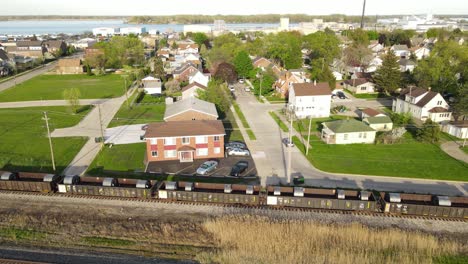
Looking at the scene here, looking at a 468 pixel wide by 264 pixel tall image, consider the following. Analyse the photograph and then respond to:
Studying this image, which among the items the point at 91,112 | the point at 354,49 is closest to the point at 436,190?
the point at 91,112

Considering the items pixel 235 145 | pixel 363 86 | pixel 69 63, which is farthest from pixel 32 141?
pixel 69 63

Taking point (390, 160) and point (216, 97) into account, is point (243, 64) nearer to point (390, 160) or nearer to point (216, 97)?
point (216, 97)

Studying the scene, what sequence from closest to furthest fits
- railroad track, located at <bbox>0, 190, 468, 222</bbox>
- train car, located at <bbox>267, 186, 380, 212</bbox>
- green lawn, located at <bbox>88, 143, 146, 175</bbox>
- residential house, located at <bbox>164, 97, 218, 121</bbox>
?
railroad track, located at <bbox>0, 190, 468, 222</bbox> < train car, located at <bbox>267, 186, 380, 212</bbox> < green lawn, located at <bbox>88, 143, 146, 175</bbox> < residential house, located at <bbox>164, 97, 218, 121</bbox>

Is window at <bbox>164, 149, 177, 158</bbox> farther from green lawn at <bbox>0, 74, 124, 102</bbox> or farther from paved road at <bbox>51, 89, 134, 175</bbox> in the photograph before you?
green lawn at <bbox>0, 74, 124, 102</bbox>

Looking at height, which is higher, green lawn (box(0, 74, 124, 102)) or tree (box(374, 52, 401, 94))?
tree (box(374, 52, 401, 94))

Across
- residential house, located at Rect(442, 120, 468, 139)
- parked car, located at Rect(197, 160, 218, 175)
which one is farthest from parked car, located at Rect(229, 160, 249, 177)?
residential house, located at Rect(442, 120, 468, 139)

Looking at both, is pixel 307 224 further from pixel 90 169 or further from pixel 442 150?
pixel 442 150

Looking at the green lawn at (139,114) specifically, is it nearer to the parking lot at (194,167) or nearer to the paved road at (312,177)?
the parking lot at (194,167)

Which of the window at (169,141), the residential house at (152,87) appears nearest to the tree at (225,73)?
the residential house at (152,87)
